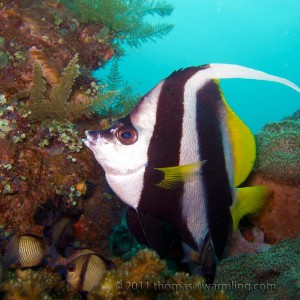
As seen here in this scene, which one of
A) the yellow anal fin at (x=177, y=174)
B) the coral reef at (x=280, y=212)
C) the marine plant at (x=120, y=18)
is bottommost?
the coral reef at (x=280, y=212)

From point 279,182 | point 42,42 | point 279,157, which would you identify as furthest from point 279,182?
point 42,42

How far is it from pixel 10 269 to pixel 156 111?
2151 millimetres

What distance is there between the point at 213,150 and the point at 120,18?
12.8ft

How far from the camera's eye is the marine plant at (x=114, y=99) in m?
3.38

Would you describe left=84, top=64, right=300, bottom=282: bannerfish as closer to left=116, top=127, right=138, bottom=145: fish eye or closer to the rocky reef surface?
left=116, top=127, right=138, bottom=145: fish eye

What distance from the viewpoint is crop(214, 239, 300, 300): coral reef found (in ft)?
7.13

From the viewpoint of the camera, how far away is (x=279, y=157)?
3.02 metres

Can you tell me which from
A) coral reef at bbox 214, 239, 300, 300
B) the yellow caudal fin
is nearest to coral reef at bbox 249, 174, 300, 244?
coral reef at bbox 214, 239, 300, 300

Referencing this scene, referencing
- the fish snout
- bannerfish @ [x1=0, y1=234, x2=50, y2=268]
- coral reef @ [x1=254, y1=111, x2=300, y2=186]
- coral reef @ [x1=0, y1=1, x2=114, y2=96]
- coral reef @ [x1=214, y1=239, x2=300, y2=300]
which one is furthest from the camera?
coral reef @ [x1=0, y1=1, x2=114, y2=96]

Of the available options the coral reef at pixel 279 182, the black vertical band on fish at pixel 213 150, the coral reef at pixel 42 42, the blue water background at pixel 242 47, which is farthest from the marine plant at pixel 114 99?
the blue water background at pixel 242 47

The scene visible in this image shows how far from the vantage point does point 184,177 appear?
149 cm

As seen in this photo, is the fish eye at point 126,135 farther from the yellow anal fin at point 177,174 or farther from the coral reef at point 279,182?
the coral reef at point 279,182

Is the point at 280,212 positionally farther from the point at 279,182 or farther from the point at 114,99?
the point at 114,99

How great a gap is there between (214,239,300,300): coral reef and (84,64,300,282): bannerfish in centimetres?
87
